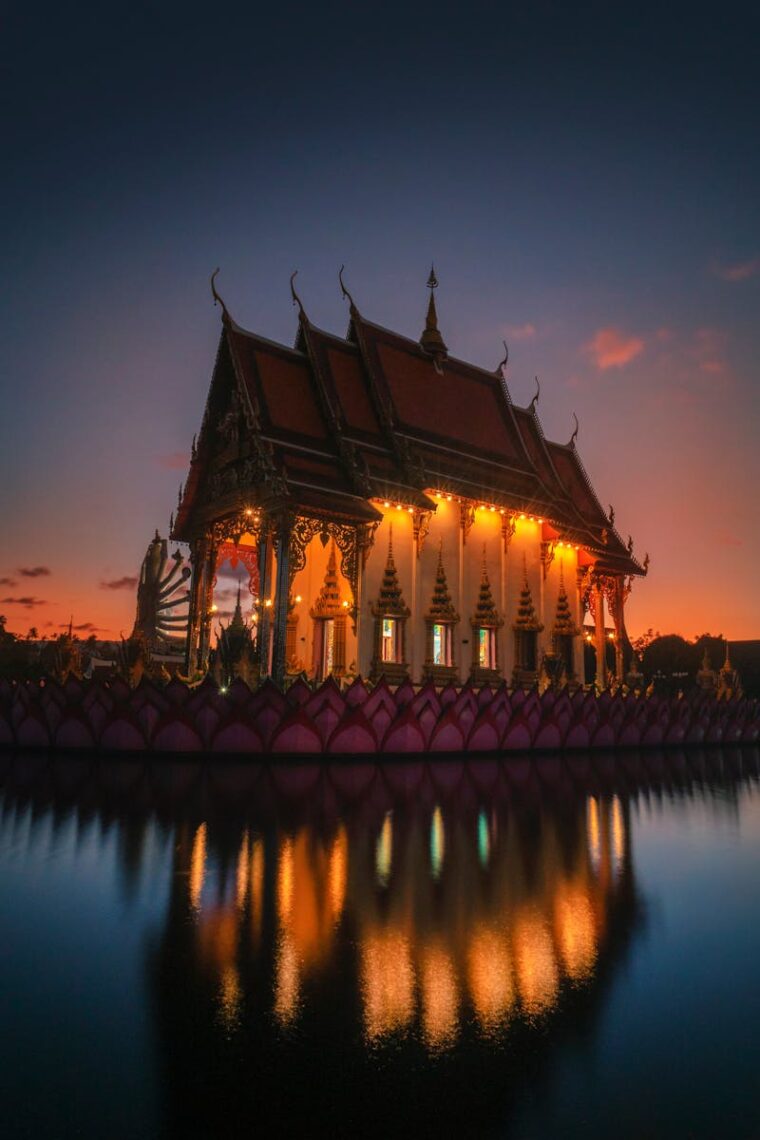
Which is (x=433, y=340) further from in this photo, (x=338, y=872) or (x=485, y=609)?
(x=338, y=872)

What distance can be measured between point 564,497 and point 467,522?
5497 millimetres

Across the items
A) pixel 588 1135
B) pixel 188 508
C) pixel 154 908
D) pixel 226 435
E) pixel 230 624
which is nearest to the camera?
pixel 588 1135

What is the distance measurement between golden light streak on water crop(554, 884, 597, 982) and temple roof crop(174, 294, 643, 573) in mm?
13409

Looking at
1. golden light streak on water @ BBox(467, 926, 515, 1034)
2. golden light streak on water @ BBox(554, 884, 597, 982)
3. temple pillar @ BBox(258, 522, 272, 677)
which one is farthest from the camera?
temple pillar @ BBox(258, 522, 272, 677)

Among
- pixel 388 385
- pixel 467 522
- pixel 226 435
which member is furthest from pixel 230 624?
pixel 388 385

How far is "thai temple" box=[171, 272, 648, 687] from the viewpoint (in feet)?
57.7

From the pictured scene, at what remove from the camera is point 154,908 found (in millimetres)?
3420

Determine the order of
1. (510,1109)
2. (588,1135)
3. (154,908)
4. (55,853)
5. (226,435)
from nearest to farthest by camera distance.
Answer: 1. (588,1135)
2. (510,1109)
3. (154,908)
4. (55,853)
5. (226,435)

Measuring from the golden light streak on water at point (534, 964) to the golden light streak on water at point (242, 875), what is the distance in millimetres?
1379

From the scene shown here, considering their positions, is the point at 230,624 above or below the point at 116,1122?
above

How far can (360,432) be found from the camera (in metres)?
19.7

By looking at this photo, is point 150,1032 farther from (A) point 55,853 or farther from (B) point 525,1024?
(A) point 55,853

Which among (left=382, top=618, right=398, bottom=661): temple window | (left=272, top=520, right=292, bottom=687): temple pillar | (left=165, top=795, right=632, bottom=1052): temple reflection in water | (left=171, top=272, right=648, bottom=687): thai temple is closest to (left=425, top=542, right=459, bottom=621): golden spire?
(left=171, top=272, right=648, bottom=687): thai temple

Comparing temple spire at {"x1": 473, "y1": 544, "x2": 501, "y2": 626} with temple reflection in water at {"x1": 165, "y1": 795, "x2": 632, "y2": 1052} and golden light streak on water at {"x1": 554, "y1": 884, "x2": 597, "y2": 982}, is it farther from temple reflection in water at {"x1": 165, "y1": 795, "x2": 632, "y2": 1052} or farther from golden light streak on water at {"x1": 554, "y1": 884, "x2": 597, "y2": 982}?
golden light streak on water at {"x1": 554, "y1": 884, "x2": 597, "y2": 982}
